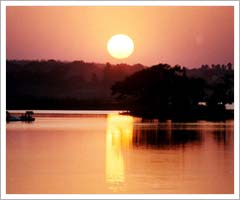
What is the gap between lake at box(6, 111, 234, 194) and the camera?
896 cm

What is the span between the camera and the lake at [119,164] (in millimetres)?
8961

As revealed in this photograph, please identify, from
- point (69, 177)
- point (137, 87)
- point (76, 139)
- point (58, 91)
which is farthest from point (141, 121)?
point (69, 177)

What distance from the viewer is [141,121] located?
27859mm

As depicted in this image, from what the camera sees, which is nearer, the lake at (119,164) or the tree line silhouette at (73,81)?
the lake at (119,164)

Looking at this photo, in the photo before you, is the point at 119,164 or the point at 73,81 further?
the point at 73,81

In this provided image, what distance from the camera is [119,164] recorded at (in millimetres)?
11617

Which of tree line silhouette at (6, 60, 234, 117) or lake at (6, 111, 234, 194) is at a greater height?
tree line silhouette at (6, 60, 234, 117)

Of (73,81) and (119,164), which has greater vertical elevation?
(73,81)

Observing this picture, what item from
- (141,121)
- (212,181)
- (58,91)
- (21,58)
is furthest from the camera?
(141,121)

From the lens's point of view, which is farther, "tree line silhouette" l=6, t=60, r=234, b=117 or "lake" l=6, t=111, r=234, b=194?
"tree line silhouette" l=6, t=60, r=234, b=117

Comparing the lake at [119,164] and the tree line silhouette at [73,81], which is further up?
the tree line silhouette at [73,81]

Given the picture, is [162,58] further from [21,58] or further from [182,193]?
[182,193]

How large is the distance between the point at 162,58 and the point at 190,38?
1145 mm

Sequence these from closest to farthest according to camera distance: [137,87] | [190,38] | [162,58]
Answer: [190,38] < [162,58] < [137,87]
